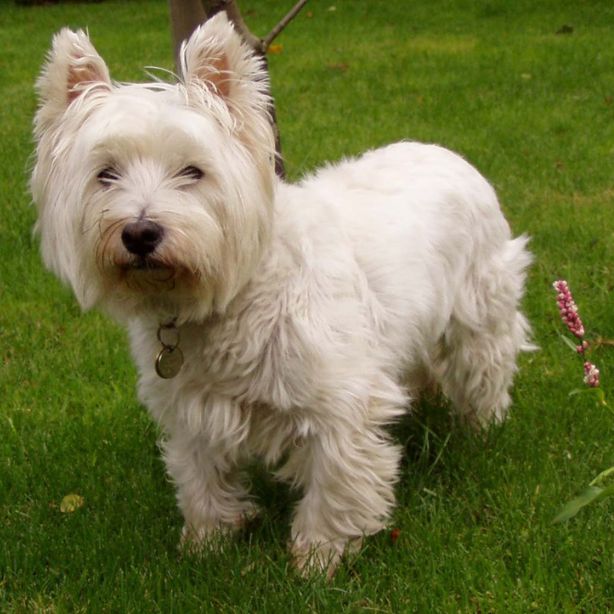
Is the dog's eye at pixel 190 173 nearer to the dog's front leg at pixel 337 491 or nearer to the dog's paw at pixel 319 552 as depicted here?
the dog's front leg at pixel 337 491

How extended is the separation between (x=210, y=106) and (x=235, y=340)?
69 centimetres

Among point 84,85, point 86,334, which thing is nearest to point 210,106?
point 84,85

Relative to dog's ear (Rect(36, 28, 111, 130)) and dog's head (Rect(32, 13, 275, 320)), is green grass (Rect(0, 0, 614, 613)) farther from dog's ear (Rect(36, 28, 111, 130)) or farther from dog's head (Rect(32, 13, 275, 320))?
dog's ear (Rect(36, 28, 111, 130))

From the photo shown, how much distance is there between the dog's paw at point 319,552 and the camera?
3.31 metres

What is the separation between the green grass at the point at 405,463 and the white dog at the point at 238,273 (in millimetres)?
208

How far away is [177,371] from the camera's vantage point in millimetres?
3264

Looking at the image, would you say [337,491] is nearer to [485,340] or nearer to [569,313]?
[485,340]

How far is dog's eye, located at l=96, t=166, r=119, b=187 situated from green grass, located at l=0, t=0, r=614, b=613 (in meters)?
1.22

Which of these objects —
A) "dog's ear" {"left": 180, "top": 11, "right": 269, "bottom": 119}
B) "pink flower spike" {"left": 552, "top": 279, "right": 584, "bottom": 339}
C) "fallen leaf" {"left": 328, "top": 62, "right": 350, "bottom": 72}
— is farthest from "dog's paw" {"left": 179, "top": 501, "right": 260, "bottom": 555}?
"fallen leaf" {"left": 328, "top": 62, "right": 350, "bottom": 72}

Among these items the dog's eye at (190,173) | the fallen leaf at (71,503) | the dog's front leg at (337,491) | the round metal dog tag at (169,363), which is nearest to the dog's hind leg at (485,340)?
the dog's front leg at (337,491)

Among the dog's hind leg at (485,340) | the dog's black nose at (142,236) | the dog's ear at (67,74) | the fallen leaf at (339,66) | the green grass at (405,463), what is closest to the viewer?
the dog's black nose at (142,236)

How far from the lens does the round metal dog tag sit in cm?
325

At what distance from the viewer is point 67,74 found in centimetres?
311

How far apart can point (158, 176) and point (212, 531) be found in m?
1.29
